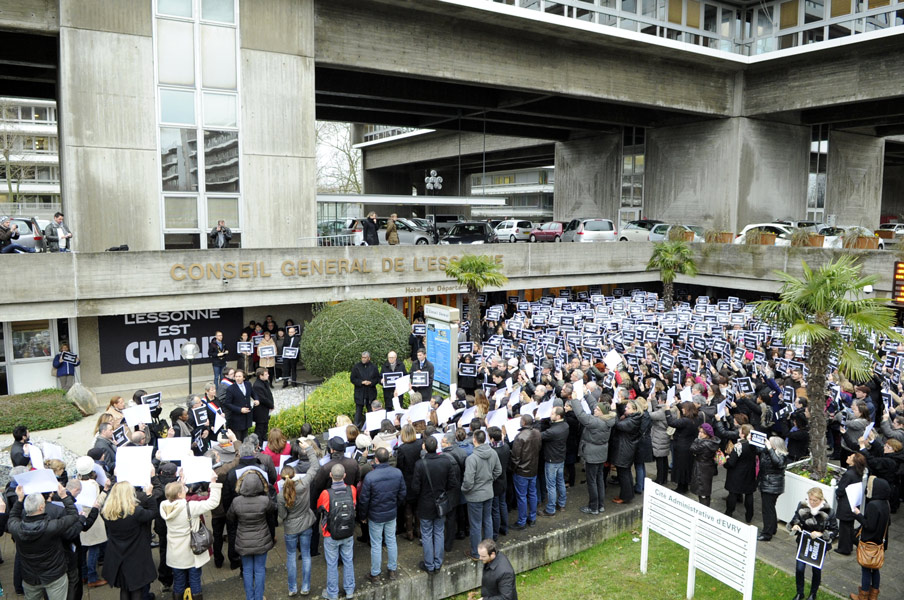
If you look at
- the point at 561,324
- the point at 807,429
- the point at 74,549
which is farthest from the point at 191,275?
the point at 807,429

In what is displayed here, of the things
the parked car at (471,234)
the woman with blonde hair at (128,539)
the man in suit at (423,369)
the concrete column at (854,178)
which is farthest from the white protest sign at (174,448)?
the concrete column at (854,178)

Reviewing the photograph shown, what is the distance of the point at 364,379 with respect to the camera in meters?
13.7

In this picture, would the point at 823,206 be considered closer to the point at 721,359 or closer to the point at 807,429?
the point at 721,359

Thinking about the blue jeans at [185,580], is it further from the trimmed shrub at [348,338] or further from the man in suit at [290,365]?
the man in suit at [290,365]

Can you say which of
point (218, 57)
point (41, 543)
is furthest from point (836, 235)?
point (41, 543)

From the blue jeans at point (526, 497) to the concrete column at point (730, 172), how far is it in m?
26.7

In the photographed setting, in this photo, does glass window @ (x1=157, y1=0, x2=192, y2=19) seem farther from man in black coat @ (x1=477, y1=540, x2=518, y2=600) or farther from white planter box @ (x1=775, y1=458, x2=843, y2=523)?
white planter box @ (x1=775, y1=458, x2=843, y2=523)

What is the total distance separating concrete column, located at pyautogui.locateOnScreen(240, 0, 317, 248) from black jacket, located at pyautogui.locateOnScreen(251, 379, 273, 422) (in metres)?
9.63

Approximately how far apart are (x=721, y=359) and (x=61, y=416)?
15.1m

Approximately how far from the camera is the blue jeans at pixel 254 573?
24.5ft

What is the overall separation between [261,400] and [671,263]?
17963 mm

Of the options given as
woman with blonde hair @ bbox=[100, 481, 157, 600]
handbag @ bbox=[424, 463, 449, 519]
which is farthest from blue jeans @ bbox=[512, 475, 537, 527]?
woman with blonde hair @ bbox=[100, 481, 157, 600]

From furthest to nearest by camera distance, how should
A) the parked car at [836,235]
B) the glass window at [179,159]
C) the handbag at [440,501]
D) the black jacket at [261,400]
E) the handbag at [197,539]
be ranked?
the parked car at [836,235], the glass window at [179,159], the black jacket at [261,400], the handbag at [440,501], the handbag at [197,539]

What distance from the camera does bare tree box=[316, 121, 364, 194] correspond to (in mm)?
62438
